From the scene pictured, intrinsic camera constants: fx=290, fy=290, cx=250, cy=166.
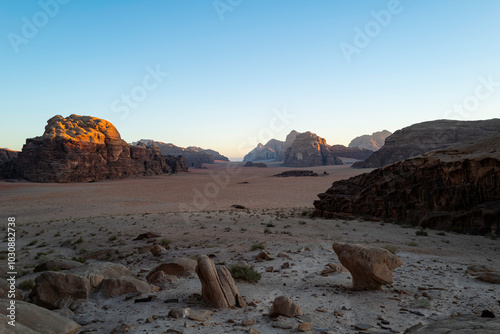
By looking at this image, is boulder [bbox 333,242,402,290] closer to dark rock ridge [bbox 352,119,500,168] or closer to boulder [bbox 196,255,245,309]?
boulder [bbox 196,255,245,309]

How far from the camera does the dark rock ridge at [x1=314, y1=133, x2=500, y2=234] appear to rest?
13.0 m

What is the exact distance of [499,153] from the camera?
13219 millimetres

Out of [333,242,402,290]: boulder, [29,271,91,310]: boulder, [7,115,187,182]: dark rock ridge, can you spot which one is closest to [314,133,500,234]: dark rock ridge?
[333,242,402,290]: boulder

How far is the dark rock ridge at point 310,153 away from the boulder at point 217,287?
111622 millimetres

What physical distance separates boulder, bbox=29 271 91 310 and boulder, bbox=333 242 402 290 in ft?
18.4

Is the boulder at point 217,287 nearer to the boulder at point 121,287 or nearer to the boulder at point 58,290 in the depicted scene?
the boulder at point 121,287

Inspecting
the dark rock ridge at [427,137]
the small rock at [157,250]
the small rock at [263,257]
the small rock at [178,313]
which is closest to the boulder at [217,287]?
the small rock at [178,313]

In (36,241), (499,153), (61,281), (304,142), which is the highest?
(304,142)

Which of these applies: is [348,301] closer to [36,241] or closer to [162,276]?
[162,276]

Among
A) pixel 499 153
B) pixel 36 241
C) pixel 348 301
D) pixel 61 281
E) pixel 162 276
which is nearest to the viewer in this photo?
pixel 348 301

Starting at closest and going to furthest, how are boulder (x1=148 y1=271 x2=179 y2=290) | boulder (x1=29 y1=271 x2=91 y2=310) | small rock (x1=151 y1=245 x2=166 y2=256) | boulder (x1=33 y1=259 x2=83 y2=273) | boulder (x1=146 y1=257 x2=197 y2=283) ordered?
boulder (x1=29 y1=271 x2=91 y2=310) < boulder (x1=148 y1=271 x2=179 y2=290) < boulder (x1=146 y1=257 x2=197 y2=283) < boulder (x1=33 y1=259 x2=83 y2=273) < small rock (x1=151 y1=245 x2=166 y2=256)

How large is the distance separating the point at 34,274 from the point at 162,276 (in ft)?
16.1

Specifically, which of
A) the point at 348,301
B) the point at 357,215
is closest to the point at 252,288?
the point at 348,301

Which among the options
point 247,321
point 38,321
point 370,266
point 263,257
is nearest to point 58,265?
point 38,321
